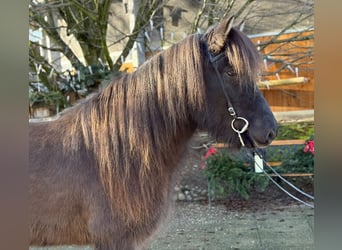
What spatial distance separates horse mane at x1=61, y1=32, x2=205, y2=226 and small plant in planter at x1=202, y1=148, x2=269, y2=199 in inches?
118

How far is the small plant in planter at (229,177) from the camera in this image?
4.56m

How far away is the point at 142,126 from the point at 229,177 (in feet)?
10.5

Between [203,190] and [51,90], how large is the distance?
2625 millimetres

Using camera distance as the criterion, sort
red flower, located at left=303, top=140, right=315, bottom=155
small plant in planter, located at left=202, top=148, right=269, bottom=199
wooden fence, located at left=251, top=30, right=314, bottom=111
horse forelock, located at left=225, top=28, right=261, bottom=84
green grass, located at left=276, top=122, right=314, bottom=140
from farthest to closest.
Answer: green grass, located at left=276, top=122, right=314, bottom=140 < wooden fence, located at left=251, top=30, right=314, bottom=111 < small plant in planter, located at left=202, top=148, right=269, bottom=199 < red flower, located at left=303, top=140, right=315, bottom=155 < horse forelock, located at left=225, top=28, right=261, bottom=84

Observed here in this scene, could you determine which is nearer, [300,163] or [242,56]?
[242,56]

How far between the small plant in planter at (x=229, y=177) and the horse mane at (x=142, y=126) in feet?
9.85

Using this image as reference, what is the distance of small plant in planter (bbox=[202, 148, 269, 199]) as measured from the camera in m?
4.56

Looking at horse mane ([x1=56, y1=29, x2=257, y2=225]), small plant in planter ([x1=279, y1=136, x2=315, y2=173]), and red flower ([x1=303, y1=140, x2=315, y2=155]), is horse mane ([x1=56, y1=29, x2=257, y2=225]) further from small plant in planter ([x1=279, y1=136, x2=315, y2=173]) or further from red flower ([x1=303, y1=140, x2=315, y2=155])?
small plant in planter ([x1=279, y1=136, x2=315, y2=173])

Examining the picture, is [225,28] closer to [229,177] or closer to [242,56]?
[242,56]

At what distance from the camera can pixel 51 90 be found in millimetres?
4809

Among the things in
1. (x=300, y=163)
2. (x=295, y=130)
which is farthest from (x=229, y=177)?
(x=295, y=130)

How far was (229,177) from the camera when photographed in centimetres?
458

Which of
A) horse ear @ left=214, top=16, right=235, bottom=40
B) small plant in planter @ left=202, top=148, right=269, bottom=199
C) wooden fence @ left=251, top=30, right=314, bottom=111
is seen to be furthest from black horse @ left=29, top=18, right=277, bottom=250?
wooden fence @ left=251, top=30, right=314, bottom=111
